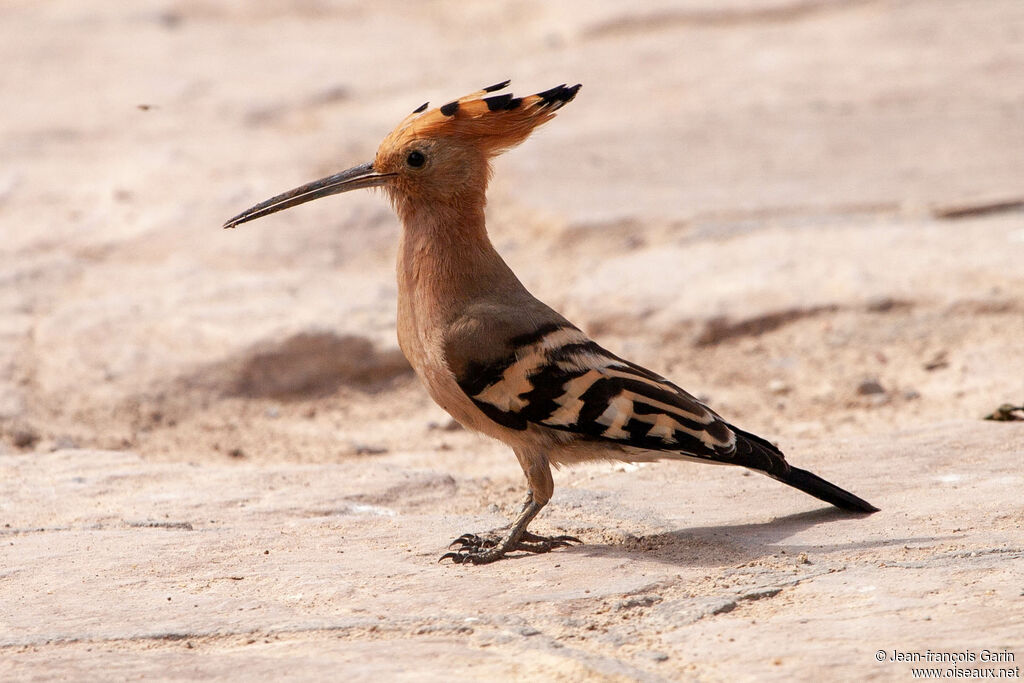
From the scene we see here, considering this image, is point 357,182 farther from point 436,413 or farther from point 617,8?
point 617,8

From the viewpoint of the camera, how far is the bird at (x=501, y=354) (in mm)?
3303

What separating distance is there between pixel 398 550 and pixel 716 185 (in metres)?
3.31

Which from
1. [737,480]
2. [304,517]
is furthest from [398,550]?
[737,480]

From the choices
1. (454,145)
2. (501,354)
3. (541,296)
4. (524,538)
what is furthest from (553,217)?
(524,538)

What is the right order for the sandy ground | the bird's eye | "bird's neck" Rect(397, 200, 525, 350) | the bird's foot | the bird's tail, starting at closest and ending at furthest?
the sandy ground → the bird's foot → the bird's tail → "bird's neck" Rect(397, 200, 525, 350) → the bird's eye

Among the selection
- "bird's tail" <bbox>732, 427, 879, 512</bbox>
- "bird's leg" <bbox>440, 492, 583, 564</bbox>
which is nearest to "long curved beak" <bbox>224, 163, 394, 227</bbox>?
"bird's leg" <bbox>440, 492, 583, 564</bbox>

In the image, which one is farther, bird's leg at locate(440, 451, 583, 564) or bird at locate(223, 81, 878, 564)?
bird at locate(223, 81, 878, 564)

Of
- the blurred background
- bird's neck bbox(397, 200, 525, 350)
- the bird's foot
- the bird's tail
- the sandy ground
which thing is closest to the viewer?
the sandy ground

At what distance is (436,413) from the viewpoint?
489 cm

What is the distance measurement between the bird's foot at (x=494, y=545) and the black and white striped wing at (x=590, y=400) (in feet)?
0.95

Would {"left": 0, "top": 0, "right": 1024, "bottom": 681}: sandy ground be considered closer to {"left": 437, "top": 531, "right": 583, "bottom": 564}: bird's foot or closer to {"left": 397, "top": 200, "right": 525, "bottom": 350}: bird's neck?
{"left": 437, "top": 531, "right": 583, "bottom": 564}: bird's foot

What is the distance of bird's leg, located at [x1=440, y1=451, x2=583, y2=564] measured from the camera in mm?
3186

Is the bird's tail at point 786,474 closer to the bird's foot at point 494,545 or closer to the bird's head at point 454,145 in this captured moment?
the bird's foot at point 494,545

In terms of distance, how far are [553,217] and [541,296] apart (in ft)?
1.92
